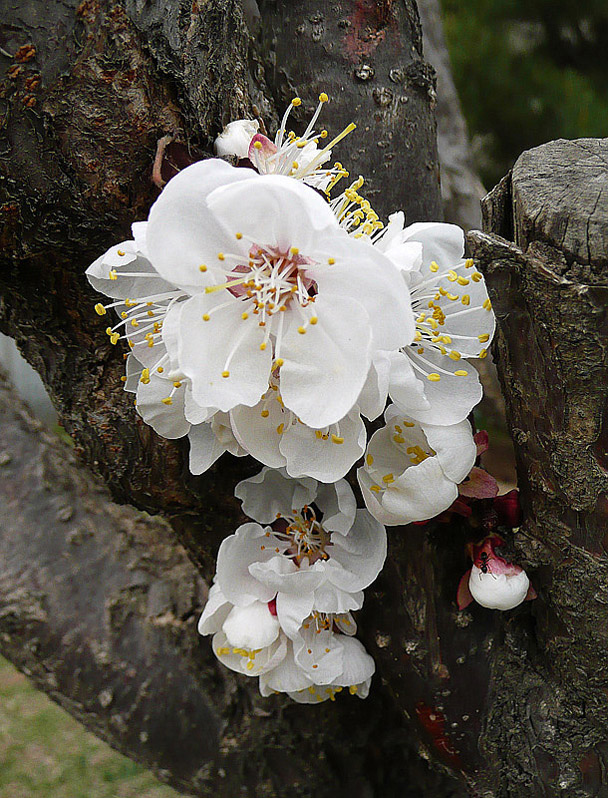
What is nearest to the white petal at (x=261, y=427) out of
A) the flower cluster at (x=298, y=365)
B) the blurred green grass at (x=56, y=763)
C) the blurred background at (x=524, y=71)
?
the flower cluster at (x=298, y=365)

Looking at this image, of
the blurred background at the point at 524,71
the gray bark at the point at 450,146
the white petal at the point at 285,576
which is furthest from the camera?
the blurred background at the point at 524,71

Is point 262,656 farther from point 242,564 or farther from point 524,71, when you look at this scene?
point 524,71

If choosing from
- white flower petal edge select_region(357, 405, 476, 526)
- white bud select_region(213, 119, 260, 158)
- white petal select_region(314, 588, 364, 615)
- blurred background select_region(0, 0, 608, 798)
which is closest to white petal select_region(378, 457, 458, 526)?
white flower petal edge select_region(357, 405, 476, 526)

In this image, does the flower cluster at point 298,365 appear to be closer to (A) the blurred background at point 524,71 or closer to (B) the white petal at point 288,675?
(B) the white petal at point 288,675

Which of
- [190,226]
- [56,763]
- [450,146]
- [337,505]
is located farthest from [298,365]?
[56,763]

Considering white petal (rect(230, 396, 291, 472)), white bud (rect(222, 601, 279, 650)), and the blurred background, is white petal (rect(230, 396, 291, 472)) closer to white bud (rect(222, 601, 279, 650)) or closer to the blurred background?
white bud (rect(222, 601, 279, 650))

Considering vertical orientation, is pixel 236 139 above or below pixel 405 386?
above
